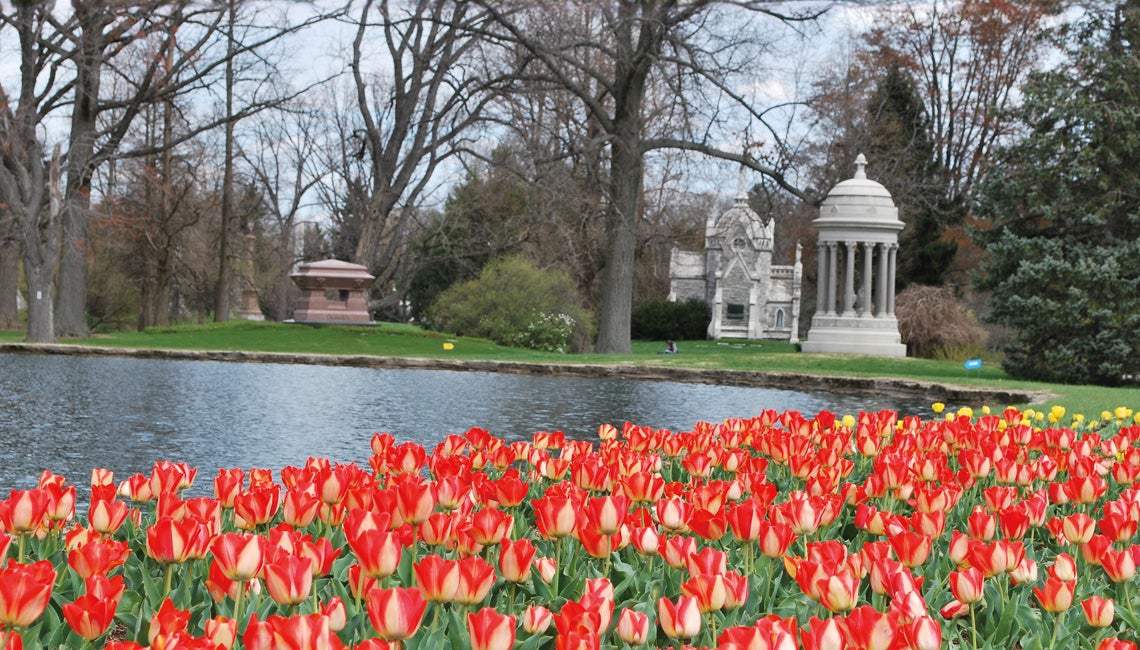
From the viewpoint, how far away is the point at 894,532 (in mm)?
3467

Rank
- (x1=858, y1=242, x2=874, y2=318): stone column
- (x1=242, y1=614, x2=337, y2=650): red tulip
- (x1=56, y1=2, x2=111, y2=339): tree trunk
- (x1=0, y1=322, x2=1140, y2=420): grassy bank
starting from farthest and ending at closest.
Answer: (x1=858, y1=242, x2=874, y2=318): stone column < (x1=56, y1=2, x2=111, y2=339): tree trunk < (x1=0, y1=322, x2=1140, y2=420): grassy bank < (x1=242, y1=614, x2=337, y2=650): red tulip

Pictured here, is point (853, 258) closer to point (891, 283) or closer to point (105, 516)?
point (891, 283)

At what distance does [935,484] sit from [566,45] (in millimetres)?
23445

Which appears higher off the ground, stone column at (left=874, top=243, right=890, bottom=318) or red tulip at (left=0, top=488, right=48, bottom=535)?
stone column at (left=874, top=243, right=890, bottom=318)

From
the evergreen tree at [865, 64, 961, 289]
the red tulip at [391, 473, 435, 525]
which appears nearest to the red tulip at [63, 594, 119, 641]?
the red tulip at [391, 473, 435, 525]

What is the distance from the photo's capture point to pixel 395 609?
2346 mm

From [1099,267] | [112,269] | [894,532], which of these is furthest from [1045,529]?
[112,269]

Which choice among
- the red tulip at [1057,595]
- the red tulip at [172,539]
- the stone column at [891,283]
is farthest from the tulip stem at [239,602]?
the stone column at [891,283]

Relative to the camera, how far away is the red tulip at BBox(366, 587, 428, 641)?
7.68ft

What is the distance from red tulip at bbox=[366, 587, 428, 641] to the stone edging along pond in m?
14.5

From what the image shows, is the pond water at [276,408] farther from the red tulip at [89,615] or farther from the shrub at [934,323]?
the shrub at [934,323]

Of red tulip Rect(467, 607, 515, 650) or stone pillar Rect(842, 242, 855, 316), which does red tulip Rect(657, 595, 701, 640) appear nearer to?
red tulip Rect(467, 607, 515, 650)

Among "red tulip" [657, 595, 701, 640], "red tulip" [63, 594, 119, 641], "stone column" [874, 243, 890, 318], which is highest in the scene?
"stone column" [874, 243, 890, 318]

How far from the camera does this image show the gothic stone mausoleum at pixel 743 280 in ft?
192
